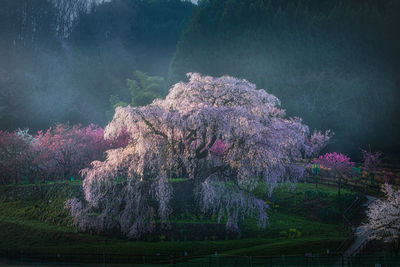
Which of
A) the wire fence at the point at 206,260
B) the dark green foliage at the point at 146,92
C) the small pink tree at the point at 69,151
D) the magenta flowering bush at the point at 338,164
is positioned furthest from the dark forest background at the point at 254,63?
the wire fence at the point at 206,260

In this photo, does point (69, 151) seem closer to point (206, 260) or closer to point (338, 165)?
point (206, 260)

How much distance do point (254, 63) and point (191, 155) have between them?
3530cm

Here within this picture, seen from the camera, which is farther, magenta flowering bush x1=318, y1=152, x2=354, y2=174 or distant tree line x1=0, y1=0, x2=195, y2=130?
distant tree line x1=0, y1=0, x2=195, y2=130

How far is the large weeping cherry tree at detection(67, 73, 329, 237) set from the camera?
1692 centimetres

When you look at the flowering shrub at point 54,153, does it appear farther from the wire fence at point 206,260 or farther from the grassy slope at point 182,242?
the wire fence at point 206,260

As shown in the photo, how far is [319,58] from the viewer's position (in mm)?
50219

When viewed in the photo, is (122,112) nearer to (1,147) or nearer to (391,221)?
(391,221)

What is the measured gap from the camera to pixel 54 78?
6456cm

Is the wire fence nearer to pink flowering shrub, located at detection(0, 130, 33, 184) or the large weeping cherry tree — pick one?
the large weeping cherry tree

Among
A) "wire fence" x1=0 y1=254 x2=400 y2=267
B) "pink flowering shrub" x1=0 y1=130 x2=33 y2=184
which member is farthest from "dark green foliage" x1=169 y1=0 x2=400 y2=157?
"wire fence" x1=0 y1=254 x2=400 y2=267

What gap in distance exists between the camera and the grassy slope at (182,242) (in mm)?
16609

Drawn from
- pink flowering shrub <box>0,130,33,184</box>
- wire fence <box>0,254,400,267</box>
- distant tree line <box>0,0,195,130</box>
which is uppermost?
distant tree line <box>0,0,195,130</box>

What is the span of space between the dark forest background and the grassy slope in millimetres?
18970

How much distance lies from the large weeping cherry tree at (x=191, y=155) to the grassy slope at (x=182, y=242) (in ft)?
3.66
